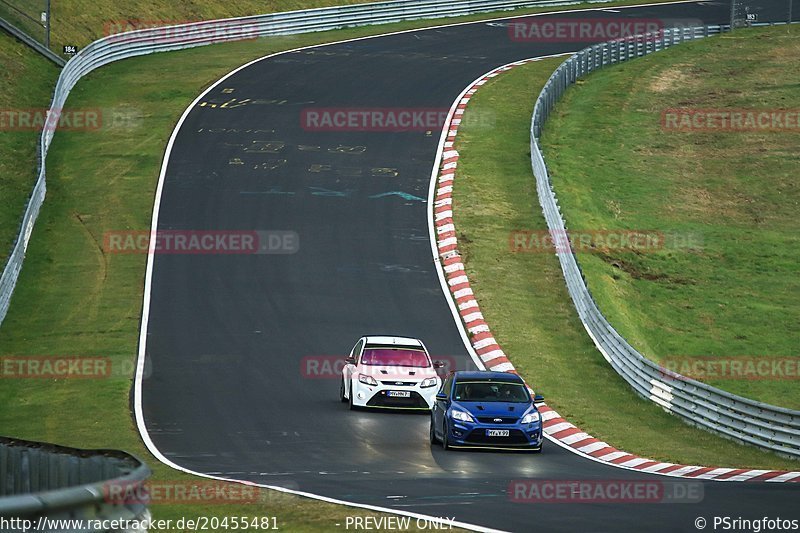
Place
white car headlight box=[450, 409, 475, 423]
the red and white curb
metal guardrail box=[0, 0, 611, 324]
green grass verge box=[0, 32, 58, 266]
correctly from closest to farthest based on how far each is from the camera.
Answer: the red and white curb, white car headlight box=[450, 409, 475, 423], green grass verge box=[0, 32, 58, 266], metal guardrail box=[0, 0, 611, 324]

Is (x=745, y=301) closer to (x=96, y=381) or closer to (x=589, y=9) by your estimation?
(x=96, y=381)

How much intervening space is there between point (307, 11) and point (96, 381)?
1548 inches

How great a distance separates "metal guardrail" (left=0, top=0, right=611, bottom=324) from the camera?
52.0 metres

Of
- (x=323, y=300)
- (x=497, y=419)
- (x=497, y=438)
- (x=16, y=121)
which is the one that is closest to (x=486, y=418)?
(x=497, y=419)

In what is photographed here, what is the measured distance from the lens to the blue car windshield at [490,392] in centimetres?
2298

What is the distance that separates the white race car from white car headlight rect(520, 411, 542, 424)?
12.5ft

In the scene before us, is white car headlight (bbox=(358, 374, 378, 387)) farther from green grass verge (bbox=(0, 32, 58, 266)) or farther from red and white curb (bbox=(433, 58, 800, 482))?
green grass verge (bbox=(0, 32, 58, 266))

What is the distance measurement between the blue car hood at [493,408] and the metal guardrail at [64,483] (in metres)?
10.5

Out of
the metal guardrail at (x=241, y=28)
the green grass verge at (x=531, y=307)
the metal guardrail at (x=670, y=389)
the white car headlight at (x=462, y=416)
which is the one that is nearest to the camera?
the white car headlight at (x=462, y=416)

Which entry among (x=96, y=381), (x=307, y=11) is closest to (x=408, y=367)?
(x=96, y=381)

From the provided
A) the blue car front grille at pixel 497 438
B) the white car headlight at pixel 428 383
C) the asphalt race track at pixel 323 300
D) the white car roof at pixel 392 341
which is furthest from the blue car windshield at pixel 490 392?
the white car roof at pixel 392 341

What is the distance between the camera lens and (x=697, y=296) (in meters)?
39.3

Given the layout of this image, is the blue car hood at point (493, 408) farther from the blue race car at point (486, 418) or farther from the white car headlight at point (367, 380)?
the white car headlight at point (367, 380)

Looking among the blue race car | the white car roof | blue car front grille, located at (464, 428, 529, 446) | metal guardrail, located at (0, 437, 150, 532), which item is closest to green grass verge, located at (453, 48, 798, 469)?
the blue race car
